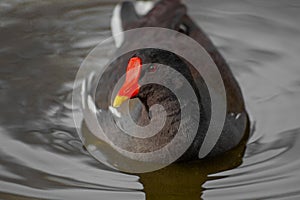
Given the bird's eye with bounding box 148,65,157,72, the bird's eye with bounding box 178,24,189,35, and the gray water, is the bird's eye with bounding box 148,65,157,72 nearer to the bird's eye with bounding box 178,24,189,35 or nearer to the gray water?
the gray water

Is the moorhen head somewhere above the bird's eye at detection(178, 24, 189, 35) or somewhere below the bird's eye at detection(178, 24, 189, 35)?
below

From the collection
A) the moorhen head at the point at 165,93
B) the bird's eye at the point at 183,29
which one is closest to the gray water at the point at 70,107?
the moorhen head at the point at 165,93

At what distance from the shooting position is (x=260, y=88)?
563cm

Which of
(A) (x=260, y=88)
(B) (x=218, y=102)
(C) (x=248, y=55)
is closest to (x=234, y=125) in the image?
(B) (x=218, y=102)

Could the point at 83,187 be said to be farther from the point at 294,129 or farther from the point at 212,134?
the point at 294,129

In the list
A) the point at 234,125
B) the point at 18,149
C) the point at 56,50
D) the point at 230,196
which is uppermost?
the point at 56,50

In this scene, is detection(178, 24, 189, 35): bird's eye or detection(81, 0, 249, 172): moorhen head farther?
detection(178, 24, 189, 35): bird's eye

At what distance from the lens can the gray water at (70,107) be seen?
4.61 meters

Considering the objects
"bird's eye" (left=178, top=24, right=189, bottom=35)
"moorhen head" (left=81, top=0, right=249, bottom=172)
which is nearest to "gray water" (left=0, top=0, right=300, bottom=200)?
"moorhen head" (left=81, top=0, right=249, bottom=172)

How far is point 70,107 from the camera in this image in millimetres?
5449

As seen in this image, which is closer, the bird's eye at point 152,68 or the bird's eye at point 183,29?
the bird's eye at point 152,68

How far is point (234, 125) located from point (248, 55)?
111cm

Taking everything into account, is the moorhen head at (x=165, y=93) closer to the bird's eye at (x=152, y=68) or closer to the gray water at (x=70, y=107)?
the bird's eye at (x=152, y=68)

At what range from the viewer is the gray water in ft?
15.1
